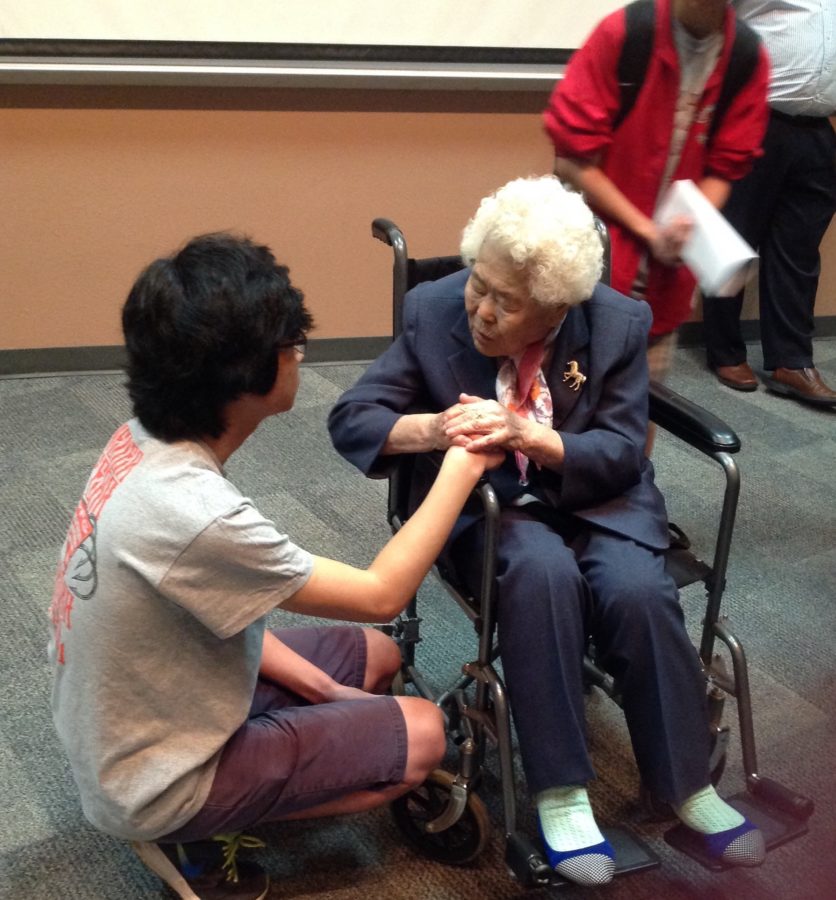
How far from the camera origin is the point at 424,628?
2.39 m

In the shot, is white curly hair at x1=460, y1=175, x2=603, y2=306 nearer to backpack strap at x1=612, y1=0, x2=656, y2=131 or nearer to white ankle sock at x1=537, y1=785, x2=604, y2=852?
backpack strap at x1=612, y1=0, x2=656, y2=131

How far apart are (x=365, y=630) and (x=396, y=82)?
6.58 ft

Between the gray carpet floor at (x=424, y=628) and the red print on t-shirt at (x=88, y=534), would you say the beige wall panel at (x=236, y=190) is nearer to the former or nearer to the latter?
the gray carpet floor at (x=424, y=628)

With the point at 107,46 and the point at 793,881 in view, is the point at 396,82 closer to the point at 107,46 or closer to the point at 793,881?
the point at 107,46

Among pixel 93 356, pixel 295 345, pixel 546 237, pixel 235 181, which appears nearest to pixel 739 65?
pixel 546 237

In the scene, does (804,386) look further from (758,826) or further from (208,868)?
(208,868)

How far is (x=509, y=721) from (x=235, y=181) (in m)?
2.20

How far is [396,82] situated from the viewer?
10.9ft

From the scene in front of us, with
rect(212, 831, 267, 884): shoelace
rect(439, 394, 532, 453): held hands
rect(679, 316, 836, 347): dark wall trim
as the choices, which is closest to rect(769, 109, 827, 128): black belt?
rect(679, 316, 836, 347): dark wall trim

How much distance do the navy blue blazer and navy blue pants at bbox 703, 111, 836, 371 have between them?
200 centimetres

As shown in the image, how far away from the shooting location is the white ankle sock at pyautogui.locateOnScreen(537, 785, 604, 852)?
1571 mm

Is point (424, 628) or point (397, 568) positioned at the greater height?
point (397, 568)

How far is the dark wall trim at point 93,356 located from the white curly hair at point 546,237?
1853 mm

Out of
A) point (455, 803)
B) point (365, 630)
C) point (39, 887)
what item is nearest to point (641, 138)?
point (365, 630)
